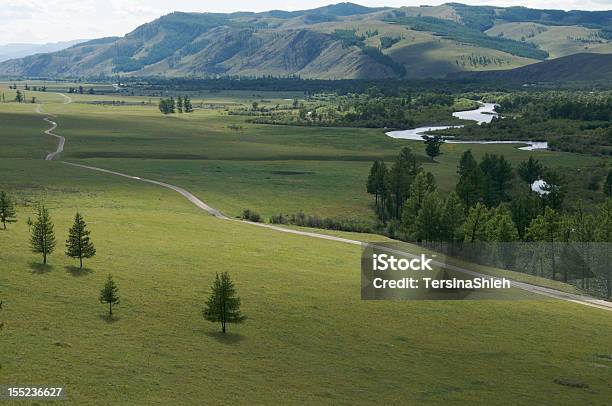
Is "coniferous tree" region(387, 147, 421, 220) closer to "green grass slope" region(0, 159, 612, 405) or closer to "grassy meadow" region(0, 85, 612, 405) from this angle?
"grassy meadow" region(0, 85, 612, 405)

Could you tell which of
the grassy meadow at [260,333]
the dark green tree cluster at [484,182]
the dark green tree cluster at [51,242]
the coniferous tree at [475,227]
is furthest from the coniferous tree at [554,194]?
the dark green tree cluster at [51,242]

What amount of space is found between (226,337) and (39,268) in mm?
21641

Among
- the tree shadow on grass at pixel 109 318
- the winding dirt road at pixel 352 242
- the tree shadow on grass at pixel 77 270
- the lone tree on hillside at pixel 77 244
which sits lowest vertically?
the winding dirt road at pixel 352 242

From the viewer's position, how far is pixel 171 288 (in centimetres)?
6400

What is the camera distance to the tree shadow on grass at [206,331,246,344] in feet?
174

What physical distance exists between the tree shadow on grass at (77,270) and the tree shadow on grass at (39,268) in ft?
5.54

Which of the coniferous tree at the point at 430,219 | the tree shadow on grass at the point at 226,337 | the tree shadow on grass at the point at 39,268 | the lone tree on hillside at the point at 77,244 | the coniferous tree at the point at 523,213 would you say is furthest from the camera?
the coniferous tree at the point at 523,213

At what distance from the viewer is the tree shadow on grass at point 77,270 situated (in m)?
64.2

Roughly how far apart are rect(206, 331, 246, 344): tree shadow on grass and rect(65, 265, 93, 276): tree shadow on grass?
56.6 feet

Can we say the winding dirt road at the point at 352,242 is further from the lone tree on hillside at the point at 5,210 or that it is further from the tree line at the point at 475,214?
the lone tree on hillside at the point at 5,210

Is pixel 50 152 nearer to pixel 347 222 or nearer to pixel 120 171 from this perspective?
pixel 120 171

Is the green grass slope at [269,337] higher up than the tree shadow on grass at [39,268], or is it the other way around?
the tree shadow on grass at [39,268]

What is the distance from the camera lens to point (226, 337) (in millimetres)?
53688

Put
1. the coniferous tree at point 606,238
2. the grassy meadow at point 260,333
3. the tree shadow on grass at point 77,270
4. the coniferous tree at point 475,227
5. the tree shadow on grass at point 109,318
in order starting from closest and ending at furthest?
the grassy meadow at point 260,333 → the tree shadow on grass at point 109,318 → the tree shadow on grass at point 77,270 → the coniferous tree at point 606,238 → the coniferous tree at point 475,227
